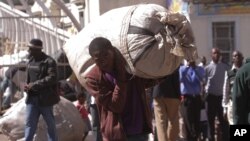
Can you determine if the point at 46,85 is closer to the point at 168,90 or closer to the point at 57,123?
the point at 57,123

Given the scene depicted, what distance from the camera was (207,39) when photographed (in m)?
16.9

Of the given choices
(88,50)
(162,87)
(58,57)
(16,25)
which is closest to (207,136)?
(162,87)

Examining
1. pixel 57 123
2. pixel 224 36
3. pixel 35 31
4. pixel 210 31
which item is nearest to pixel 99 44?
pixel 57 123

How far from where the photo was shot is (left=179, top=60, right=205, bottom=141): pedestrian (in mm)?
11306

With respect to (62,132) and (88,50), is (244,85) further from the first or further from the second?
(62,132)

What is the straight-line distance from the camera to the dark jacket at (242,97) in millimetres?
5699

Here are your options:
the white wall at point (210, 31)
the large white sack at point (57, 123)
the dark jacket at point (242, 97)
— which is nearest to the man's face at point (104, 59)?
the dark jacket at point (242, 97)

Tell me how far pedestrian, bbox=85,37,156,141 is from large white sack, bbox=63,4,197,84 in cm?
13

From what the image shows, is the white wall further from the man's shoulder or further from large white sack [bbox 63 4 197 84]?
the man's shoulder

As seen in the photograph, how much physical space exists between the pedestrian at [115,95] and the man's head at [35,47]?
3.83 m

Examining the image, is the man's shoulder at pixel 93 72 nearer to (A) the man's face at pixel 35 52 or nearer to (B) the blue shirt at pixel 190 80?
(A) the man's face at pixel 35 52

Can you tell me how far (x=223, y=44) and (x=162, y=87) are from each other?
7577 millimetres

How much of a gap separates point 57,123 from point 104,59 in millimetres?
5580

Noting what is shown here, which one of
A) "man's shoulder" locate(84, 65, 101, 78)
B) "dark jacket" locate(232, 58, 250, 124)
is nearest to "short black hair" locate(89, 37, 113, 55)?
"man's shoulder" locate(84, 65, 101, 78)
